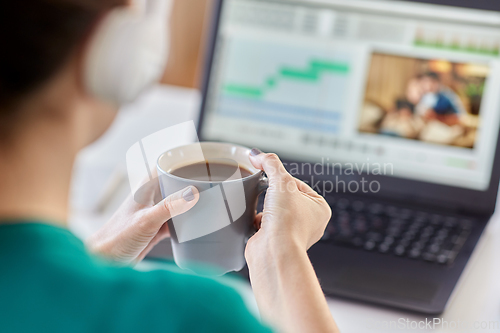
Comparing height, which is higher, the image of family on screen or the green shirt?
the image of family on screen

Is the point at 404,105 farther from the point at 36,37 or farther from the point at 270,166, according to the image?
the point at 36,37

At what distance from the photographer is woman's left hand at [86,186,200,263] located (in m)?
0.39

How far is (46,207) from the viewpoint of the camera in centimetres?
28

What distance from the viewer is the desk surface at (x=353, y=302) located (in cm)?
49

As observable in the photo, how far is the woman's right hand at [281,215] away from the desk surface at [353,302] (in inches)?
5.0

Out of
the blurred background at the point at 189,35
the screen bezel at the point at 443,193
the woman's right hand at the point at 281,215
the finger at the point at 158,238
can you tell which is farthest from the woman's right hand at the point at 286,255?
the blurred background at the point at 189,35

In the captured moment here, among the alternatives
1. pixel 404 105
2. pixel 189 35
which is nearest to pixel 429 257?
pixel 404 105

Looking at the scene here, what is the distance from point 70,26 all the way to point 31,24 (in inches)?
0.7

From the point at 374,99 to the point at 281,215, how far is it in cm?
42

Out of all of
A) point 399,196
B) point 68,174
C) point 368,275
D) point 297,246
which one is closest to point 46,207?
point 68,174

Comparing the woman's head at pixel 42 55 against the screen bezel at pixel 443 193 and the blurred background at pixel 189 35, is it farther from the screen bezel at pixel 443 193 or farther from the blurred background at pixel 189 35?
the blurred background at pixel 189 35

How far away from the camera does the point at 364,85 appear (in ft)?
2.34

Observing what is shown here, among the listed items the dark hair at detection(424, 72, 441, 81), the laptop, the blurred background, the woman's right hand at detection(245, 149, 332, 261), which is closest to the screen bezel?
the laptop

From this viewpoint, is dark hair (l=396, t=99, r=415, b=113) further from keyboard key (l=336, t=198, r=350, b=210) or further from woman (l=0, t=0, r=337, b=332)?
woman (l=0, t=0, r=337, b=332)
